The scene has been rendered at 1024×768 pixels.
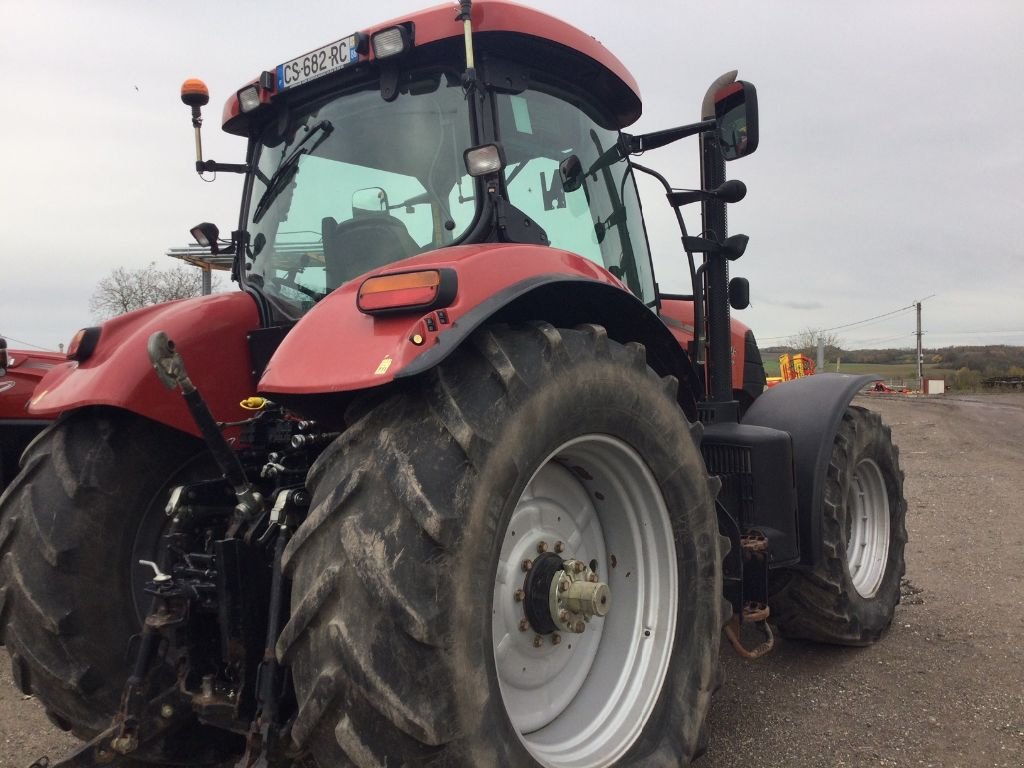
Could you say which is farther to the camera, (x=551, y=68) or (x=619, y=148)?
(x=619, y=148)

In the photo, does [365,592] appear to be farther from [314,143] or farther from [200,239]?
[200,239]

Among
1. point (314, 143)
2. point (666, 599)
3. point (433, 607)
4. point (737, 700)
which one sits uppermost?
point (314, 143)

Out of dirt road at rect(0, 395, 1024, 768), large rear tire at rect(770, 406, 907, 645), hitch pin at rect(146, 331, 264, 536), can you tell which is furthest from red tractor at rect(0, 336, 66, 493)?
large rear tire at rect(770, 406, 907, 645)

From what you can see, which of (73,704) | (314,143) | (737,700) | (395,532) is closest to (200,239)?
(314,143)

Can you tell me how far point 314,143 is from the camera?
280 cm

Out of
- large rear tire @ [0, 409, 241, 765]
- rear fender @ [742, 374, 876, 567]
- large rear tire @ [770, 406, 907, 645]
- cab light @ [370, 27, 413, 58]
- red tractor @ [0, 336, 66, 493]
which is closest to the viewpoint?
large rear tire @ [0, 409, 241, 765]

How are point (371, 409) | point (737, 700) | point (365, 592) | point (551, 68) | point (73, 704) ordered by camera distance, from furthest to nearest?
point (737, 700)
point (551, 68)
point (73, 704)
point (371, 409)
point (365, 592)

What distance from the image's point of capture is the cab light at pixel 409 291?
178 cm

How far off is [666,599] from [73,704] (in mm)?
1762

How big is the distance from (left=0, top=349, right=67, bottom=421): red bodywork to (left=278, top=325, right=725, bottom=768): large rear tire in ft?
11.6

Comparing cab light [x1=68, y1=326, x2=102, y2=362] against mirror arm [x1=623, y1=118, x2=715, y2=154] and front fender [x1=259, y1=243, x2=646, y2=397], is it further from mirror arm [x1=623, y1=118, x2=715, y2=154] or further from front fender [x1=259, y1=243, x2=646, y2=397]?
mirror arm [x1=623, y1=118, x2=715, y2=154]

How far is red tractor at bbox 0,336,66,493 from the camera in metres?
4.55

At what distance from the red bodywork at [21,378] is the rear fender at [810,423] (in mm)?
3873

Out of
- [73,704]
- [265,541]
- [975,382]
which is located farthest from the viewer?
[975,382]
